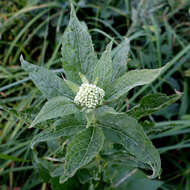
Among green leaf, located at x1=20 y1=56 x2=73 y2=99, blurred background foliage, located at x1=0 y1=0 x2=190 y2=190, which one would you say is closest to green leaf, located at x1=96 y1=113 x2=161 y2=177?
green leaf, located at x1=20 y1=56 x2=73 y2=99

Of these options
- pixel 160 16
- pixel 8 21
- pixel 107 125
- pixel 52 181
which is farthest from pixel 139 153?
pixel 8 21

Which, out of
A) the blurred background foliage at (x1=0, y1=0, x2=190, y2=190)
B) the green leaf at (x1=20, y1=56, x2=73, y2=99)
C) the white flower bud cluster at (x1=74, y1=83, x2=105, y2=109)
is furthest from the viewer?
the blurred background foliage at (x1=0, y1=0, x2=190, y2=190)

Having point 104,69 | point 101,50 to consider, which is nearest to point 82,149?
point 104,69

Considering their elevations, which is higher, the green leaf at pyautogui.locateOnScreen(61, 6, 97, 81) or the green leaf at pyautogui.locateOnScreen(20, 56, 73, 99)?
the green leaf at pyautogui.locateOnScreen(61, 6, 97, 81)

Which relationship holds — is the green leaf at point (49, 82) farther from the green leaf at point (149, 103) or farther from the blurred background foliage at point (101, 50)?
the blurred background foliage at point (101, 50)

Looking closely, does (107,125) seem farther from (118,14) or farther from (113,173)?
(118,14)

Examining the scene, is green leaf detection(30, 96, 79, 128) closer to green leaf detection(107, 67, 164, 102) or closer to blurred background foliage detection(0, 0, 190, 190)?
green leaf detection(107, 67, 164, 102)

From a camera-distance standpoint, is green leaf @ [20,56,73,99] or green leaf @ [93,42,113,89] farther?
green leaf @ [20,56,73,99]
